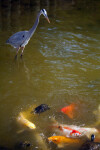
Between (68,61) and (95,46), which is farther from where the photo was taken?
(95,46)

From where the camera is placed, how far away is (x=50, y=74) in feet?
25.6

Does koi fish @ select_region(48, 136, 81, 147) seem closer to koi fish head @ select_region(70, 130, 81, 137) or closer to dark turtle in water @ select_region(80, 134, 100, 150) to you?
koi fish head @ select_region(70, 130, 81, 137)

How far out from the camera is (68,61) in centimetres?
864

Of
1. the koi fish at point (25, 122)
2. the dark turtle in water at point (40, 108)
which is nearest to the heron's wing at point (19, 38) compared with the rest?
the dark turtle in water at point (40, 108)

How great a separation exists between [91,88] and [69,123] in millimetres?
1770

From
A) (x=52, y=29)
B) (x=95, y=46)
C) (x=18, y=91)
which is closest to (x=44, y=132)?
(x=18, y=91)

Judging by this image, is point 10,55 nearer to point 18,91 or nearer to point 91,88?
point 18,91

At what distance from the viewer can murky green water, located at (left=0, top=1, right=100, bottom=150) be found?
18.7 ft

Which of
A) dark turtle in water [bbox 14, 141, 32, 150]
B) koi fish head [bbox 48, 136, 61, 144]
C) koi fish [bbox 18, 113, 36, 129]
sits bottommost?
dark turtle in water [bbox 14, 141, 32, 150]

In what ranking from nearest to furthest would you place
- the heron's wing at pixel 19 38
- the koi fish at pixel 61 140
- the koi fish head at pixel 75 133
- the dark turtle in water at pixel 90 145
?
the dark turtle in water at pixel 90 145, the koi fish at pixel 61 140, the koi fish head at pixel 75 133, the heron's wing at pixel 19 38

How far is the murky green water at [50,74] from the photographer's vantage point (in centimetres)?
570

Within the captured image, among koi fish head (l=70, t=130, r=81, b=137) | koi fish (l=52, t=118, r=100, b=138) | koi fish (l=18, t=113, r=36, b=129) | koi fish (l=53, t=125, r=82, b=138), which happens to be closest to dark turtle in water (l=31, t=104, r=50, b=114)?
koi fish (l=18, t=113, r=36, b=129)

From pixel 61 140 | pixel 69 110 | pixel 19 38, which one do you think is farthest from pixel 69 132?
pixel 19 38

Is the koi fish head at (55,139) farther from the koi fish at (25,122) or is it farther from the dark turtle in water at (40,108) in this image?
the dark turtle in water at (40,108)
